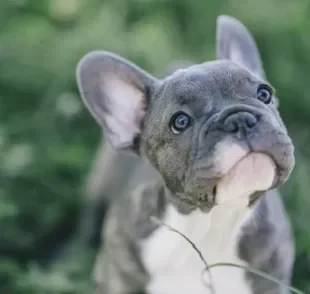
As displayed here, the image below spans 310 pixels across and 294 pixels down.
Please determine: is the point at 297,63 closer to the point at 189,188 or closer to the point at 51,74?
the point at 51,74

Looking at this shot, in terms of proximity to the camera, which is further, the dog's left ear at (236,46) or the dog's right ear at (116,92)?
the dog's left ear at (236,46)

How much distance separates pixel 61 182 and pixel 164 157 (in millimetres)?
991

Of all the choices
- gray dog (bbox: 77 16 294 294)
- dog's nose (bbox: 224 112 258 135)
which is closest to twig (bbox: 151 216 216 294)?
gray dog (bbox: 77 16 294 294)

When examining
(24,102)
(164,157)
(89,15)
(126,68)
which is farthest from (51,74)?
(164,157)

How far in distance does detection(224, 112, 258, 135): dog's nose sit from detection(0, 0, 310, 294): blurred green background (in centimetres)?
80

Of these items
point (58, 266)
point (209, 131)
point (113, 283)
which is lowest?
point (58, 266)

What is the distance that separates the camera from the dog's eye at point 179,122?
1672 millimetres

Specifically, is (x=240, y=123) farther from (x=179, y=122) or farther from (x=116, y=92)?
(x=116, y=92)

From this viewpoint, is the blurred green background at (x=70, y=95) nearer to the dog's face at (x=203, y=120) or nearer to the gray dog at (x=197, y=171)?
the gray dog at (x=197, y=171)

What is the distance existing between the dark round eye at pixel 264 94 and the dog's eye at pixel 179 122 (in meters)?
0.16

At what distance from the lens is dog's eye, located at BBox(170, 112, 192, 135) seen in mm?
1672

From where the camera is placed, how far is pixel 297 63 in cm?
301

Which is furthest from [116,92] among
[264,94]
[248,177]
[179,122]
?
[248,177]

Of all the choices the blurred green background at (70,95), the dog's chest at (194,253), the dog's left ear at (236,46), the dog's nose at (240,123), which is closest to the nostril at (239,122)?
the dog's nose at (240,123)
